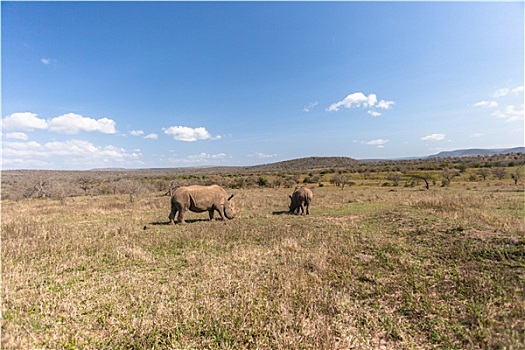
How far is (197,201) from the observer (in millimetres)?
12828

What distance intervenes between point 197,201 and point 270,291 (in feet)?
28.7

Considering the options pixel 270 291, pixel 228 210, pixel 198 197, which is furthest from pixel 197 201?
pixel 270 291

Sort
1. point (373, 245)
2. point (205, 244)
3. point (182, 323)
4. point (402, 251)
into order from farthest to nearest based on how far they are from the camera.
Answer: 1. point (205, 244)
2. point (373, 245)
3. point (402, 251)
4. point (182, 323)

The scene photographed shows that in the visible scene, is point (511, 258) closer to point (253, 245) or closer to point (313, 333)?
point (313, 333)

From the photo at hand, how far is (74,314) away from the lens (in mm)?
4328

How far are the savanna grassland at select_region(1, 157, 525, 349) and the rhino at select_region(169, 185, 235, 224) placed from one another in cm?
318

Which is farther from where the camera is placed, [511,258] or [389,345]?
[511,258]

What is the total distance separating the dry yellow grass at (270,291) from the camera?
12.0 feet

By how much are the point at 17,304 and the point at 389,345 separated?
7.04 meters

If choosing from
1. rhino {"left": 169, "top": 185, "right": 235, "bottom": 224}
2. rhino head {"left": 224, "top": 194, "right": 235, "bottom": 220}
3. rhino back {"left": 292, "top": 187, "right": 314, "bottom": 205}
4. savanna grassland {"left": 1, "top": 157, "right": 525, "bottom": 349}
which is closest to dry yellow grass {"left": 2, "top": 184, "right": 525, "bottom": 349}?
savanna grassland {"left": 1, "top": 157, "right": 525, "bottom": 349}

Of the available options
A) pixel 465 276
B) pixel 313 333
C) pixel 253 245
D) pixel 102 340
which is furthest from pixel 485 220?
pixel 102 340

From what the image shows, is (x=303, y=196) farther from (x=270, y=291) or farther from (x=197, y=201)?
(x=270, y=291)

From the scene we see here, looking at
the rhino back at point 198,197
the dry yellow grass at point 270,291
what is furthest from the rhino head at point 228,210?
the dry yellow grass at point 270,291

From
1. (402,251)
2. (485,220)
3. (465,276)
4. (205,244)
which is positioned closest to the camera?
(465,276)
